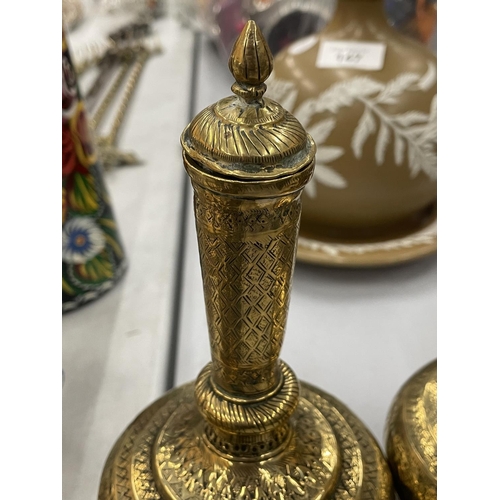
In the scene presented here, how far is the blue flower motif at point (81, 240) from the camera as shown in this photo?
0.58 m

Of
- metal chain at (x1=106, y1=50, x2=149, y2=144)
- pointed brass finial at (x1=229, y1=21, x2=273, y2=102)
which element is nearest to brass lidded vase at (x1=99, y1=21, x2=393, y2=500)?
pointed brass finial at (x1=229, y1=21, x2=273, y2=102)

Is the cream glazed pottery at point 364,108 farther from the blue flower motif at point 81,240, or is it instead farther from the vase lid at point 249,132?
the vase lid at point 249,132

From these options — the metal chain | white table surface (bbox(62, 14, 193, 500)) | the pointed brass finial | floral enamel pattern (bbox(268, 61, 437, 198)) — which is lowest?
white table surface (bbox(62, 14, 193, 500))

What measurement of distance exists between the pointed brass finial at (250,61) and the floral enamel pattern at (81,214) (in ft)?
1.03

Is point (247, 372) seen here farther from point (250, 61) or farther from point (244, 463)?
point (250, 61)

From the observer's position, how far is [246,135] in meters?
0.26

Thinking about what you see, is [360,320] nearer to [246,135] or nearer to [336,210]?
[336,210]

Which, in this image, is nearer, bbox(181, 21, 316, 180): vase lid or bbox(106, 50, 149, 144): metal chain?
bbox(181, 21, 316, 180): vase lid

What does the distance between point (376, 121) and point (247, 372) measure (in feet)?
1.25

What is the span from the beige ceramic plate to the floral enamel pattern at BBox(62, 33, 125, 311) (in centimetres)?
22

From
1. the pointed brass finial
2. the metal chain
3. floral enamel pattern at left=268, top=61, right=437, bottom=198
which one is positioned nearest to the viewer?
the pointed brass finial

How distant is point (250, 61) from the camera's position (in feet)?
0.83

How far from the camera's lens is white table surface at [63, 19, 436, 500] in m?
0.53

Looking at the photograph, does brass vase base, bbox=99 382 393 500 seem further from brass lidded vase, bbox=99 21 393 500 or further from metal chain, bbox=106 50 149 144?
metal chain, bbox=106 50 149 144
